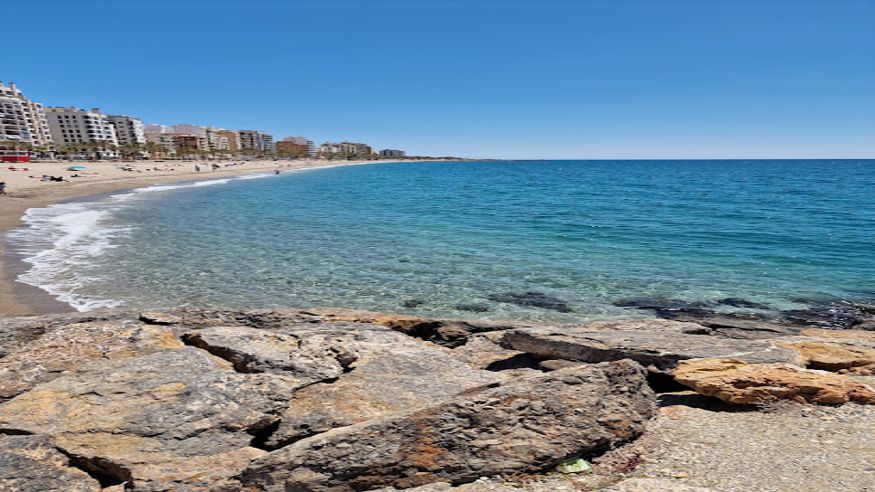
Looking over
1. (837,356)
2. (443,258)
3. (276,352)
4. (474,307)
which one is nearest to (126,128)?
(443,258)

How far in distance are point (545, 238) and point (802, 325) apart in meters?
13.7

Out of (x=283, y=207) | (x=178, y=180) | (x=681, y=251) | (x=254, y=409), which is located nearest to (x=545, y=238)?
(x=681, y=251)

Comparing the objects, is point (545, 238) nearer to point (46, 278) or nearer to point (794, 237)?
point (794, 237)

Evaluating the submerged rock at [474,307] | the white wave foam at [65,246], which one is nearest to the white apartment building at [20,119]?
the white wave foam at [65,246]

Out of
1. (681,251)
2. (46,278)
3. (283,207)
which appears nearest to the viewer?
(46,278)

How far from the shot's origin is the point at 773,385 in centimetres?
593

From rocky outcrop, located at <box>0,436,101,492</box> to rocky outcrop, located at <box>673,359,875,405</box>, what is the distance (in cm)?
681

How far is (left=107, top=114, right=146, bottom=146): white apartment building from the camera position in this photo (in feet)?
604

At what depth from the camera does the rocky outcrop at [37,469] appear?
14.0ft

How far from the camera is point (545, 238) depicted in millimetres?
25031

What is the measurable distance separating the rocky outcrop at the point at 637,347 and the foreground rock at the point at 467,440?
4.38 feet

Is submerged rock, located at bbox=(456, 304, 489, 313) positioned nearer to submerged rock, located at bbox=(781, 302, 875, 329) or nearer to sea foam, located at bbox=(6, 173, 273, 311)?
submerged rock, located at bbox=(781, 302, 875, 329)

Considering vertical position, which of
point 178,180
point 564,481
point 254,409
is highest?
point 254,409

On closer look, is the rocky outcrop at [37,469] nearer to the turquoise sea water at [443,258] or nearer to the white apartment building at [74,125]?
the turquoise sea water at [443,258]
